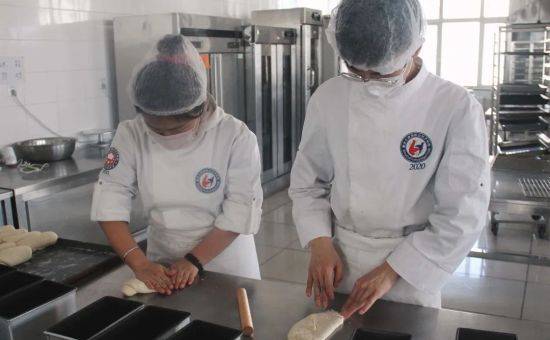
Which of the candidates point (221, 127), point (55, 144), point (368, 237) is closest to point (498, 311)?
point (368, 237)

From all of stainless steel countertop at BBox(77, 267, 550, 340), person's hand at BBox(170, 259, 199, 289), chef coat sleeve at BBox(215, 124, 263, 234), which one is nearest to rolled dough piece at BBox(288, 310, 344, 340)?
stainless steel countertop at BBox(77, 267, 550, 340)

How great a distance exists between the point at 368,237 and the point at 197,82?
2.00 feet

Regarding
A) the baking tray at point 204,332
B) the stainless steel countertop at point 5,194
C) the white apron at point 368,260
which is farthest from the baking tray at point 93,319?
the stainless steel countertop at point 5,194

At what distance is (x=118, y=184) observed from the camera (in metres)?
1.57

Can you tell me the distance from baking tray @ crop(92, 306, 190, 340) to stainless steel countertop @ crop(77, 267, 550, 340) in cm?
14

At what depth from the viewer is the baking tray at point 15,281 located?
1.17 m

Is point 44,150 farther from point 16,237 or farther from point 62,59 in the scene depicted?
point 16,237

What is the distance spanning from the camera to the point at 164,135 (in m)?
1.51

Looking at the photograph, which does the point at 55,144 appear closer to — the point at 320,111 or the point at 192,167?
the point at 192,167

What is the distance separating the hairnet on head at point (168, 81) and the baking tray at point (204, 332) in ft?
1.99

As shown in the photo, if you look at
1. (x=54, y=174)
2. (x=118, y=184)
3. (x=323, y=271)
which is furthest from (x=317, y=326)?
(x=54, y=174)

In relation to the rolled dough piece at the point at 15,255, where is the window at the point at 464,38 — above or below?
above

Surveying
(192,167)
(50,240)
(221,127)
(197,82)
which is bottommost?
(50,240)

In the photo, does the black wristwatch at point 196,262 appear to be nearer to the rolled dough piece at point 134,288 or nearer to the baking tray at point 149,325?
the rolled dough piece at point 134,288
